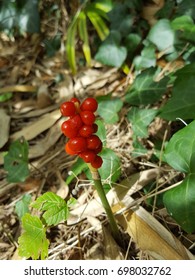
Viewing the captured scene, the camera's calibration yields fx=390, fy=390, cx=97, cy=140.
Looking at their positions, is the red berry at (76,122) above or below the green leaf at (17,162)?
above

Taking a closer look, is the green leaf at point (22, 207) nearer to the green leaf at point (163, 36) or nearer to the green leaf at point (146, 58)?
the green leaf at point (146, 58)

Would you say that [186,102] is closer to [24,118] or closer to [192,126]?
[192,126]

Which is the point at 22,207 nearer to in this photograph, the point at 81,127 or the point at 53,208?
the point at 53,208

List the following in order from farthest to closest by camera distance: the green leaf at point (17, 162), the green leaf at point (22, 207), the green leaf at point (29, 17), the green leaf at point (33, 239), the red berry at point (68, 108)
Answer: the green leaf at point (29, 17) < the green leaf at point (17, 162) < the green leaf at point (22, 207) < the green leaf at point (33, 239) < the red berry at point (68, 108)

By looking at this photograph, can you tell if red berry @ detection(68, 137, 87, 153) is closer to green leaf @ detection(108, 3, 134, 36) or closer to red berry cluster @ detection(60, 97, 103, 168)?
red berry cluster @ detection(60, 97, 103, 168)

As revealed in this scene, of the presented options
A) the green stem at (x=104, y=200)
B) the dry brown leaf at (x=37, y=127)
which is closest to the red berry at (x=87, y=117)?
the green stem at (x=104, y=200)
